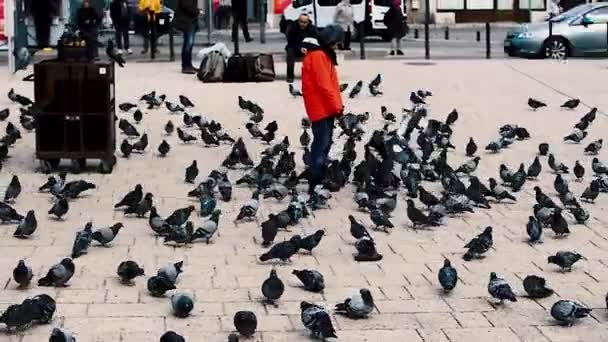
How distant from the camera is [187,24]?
70.7 feet

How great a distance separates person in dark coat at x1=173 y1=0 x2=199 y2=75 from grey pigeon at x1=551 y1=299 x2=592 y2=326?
14947 mm

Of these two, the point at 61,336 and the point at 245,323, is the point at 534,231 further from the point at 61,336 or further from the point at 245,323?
the point at 61,336

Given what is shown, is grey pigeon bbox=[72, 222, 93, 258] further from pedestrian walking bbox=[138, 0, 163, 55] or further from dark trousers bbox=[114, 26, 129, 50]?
dark trousers bbox=[114, 26, 129, 50]

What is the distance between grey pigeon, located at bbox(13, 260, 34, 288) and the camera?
7586 mm

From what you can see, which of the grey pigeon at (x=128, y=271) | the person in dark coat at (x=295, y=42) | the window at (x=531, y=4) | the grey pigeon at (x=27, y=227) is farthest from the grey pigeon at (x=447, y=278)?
the window at (x=531, y=4)

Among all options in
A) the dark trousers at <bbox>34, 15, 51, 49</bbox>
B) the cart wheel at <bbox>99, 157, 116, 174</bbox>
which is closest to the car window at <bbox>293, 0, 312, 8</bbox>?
the dark trousers at <bbox>34, 15, 51, 49</bbox>

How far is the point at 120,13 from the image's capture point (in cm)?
2809

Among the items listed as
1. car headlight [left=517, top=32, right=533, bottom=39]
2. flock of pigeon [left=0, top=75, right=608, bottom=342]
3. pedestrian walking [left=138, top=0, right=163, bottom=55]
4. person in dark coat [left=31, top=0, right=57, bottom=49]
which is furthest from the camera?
car headlight [left=517, top=32, right=533, bottom=39]

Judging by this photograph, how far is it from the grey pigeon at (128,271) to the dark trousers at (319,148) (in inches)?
130

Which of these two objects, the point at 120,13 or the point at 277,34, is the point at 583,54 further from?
the point at 277,34

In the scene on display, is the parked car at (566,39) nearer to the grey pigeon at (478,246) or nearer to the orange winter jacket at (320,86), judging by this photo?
the orange winter jacket at (320,86)

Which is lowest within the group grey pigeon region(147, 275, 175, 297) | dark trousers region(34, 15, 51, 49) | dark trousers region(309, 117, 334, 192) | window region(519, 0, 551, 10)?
grey pigeon region(147, 275, 175, 297)

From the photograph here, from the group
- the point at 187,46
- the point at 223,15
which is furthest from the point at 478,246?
the point at 223,15

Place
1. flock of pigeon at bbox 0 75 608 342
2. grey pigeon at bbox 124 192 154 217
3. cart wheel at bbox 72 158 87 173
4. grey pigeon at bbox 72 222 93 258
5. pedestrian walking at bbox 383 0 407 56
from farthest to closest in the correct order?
pedestrian walking at bbox 383 0 407 56
cart wheel at bbox 72 158 87 173
grey pigeon at bbox 124 192 154 217
grey pigeon at bbox 72 222 93 258
flock of pigeon at bbox 0 75 608 342
